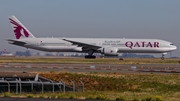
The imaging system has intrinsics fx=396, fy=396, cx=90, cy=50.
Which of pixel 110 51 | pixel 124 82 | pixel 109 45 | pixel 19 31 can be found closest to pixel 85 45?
pixel 110 51

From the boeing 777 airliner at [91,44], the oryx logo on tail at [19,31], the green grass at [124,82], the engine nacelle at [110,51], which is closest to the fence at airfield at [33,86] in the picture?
the green grass at [124,82]

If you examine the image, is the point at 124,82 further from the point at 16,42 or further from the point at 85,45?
the point at 16,42

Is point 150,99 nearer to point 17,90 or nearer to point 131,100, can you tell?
point 131,100

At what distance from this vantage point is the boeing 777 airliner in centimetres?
7806

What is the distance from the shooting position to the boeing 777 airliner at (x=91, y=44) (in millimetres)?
78062

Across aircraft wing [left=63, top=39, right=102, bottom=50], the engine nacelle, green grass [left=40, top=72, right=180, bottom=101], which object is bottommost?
green grass [left=40, top=72, right=180, bottom=101]

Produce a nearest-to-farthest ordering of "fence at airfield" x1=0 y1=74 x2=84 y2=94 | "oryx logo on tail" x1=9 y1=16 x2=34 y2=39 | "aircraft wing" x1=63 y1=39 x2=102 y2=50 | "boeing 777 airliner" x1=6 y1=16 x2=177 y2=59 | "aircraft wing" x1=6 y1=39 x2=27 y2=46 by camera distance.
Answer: "fence at airfield" x1=0 y1=74 x2=84 y2=94, "aircraft wing" x1=63 y1=39 x2=102 y2=50, "boeing 777 airliner" x1=6 y1=16 x2=177 y2=59, "aircraft wing" x1=6 y1=39 x2=27 y2=46, "oryx logo on tail" x1=9 y1=16 x2=34 y2=39

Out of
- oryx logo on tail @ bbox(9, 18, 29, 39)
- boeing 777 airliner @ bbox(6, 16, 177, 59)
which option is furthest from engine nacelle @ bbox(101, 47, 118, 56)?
oryx logo on tail @ bbox(9, 18, 29, 39)

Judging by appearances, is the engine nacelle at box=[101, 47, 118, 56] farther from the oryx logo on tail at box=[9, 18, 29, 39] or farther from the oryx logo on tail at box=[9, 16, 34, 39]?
the oryx logo on tail at box=[9, 18, 29, 39]

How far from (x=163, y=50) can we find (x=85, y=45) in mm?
15829

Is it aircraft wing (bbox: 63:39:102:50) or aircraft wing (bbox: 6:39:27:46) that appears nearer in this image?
aircraft wing (bbox: 63:39:102:50)

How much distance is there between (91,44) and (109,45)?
12.0 feet

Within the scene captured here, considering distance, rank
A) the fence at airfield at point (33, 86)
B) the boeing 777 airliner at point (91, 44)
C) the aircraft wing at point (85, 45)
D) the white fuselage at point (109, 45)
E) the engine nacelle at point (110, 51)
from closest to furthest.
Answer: the fence at airfield at point (33, 86) → the engine nacelle at point (110, 51) → the aircraft wing at point (85, 45) → the boeing 777 airliner at point (91, 44) → the white fuselage at point (109, 45)

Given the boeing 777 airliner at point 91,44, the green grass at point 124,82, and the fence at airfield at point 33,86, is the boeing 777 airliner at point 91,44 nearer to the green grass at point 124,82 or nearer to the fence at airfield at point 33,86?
the green grass at point 124,82
